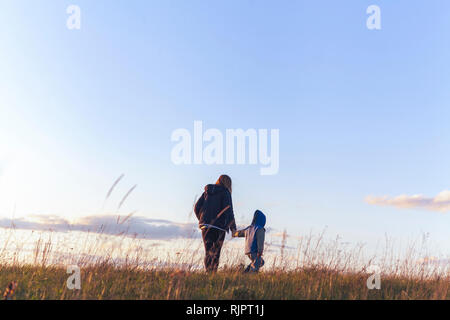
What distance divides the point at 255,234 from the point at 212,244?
105cm

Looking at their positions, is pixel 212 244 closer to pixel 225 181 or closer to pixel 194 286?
pixel 225 181

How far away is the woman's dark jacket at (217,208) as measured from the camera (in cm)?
946

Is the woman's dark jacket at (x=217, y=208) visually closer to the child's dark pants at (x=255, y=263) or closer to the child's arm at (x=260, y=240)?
the child's arm at (x=260, y=240)

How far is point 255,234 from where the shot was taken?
30.3 ft

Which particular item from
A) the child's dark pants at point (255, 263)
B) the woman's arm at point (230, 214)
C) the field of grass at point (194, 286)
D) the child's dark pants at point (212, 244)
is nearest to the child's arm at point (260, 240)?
the child's dark pants at point (255, 263)

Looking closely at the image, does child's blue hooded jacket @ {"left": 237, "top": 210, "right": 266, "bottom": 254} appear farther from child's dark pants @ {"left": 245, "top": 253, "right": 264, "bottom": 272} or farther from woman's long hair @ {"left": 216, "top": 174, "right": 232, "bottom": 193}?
woman's long hair @ {"left": 216, "top": 174, "right": 232, "bottom": 193}

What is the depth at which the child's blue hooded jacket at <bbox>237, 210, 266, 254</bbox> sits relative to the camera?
9.20 meters

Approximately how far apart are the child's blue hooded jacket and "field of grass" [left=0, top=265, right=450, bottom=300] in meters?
1.09

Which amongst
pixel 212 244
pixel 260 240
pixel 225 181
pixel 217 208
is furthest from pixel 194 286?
pixel 225 181

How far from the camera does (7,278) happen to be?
25.0 ft

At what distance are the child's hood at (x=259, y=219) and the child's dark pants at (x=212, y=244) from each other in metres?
0.80

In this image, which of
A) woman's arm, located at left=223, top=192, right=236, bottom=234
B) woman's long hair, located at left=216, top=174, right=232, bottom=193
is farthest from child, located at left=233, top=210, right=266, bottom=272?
woman's long hair, located at left=216, top=174, right=232, bottom=193
